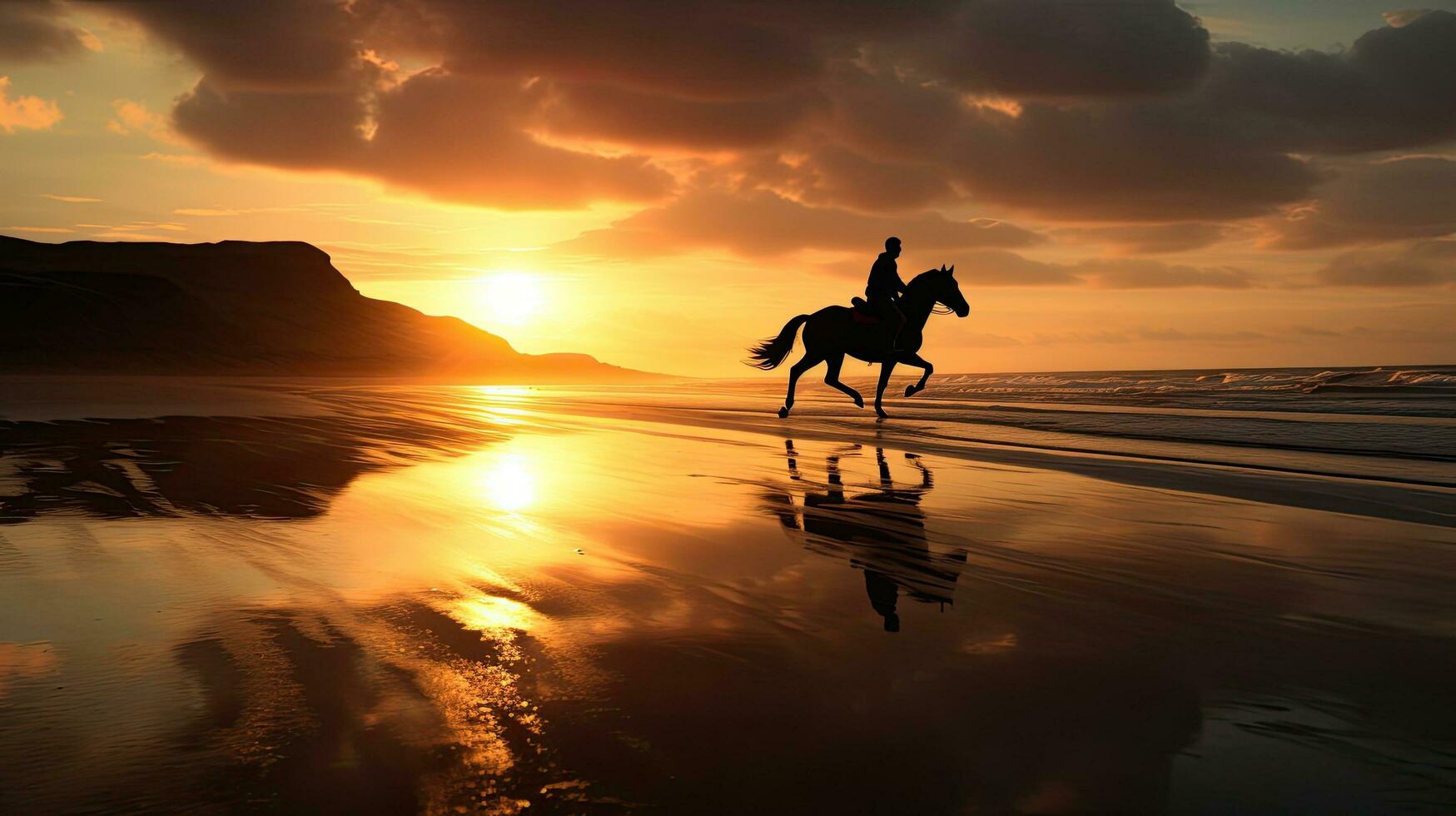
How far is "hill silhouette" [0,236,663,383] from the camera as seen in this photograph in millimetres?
113188

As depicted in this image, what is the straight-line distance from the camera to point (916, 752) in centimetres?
237

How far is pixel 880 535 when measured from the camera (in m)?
5.69

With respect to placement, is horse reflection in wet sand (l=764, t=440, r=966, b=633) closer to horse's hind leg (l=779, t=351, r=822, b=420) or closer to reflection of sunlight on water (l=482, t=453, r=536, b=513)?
reflection of sunlight on water (l=482, t=453, r=536, b=513)

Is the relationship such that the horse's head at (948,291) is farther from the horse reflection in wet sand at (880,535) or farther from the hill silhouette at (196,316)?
the hill silhouette at (196,316)

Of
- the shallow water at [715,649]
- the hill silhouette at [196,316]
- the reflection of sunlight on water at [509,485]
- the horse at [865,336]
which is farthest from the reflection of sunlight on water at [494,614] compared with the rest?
the hill silhouette at [196,316]

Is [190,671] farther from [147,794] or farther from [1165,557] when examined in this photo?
[1165,557]

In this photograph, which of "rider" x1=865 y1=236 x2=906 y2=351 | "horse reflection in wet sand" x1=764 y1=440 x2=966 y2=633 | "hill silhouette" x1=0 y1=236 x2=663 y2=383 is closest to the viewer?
"horse reflection in wet sand" x1=764 y1=440 x2=966 y2=633

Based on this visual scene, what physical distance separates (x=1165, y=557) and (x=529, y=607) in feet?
12.1

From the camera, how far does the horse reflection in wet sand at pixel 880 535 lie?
4.25m

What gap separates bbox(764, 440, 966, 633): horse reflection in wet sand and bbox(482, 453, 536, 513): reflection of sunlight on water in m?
2.02

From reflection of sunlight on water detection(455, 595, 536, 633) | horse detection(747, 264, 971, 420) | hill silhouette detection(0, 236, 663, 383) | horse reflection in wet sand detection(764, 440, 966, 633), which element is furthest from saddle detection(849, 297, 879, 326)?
hill silhouette detection(0, 236, 663, 383)

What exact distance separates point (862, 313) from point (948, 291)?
1.73 m

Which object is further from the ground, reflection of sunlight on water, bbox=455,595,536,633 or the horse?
the horse

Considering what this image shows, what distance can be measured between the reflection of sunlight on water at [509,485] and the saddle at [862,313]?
8951 mm
